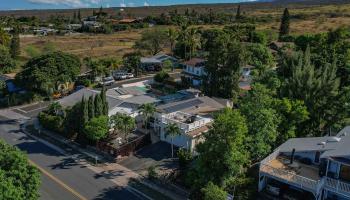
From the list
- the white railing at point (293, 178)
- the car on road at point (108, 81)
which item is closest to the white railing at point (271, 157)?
the white railing at point (293, 178)

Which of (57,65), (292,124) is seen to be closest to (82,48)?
(57,65)

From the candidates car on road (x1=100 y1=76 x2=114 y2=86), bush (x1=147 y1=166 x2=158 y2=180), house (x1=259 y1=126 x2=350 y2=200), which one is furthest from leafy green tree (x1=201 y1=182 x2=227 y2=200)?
car on road (x1=100 y1=76 x2=114 y2=86)

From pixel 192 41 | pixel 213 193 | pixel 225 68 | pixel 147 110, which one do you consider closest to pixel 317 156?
pixel 213 193

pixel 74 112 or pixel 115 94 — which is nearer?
pixel 74 112

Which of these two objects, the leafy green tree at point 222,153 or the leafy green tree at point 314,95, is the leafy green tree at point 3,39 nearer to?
the leafy green tree at point 314,95

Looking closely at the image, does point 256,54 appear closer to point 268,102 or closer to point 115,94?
point 115,94
